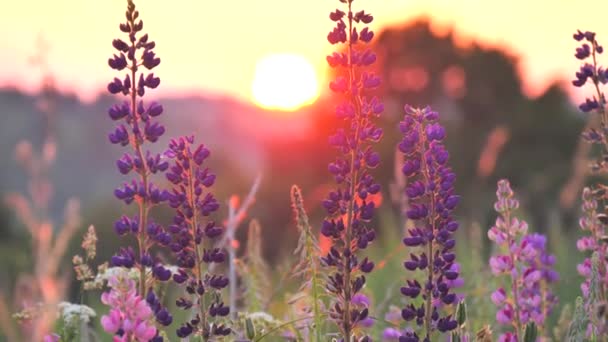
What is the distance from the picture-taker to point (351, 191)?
377cm

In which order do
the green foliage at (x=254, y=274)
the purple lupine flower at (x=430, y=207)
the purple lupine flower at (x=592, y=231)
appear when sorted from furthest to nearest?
the green foliage at (x=254, y=274) < the purple lupine flower at (x=592, y=231) < the purple lupine flower at (x=430, y=207)

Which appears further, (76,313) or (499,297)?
(499,297)

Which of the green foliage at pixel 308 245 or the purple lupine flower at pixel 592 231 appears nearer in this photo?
the green foliage at pixel 308 245

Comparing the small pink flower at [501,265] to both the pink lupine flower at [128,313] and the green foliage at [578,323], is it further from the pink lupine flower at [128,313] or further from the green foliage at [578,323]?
the pink lupine flower at [128,313]

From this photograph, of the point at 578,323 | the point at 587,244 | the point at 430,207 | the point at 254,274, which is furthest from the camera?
the point at 254,274

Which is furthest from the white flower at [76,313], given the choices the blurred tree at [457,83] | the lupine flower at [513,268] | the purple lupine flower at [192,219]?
the blurred tree at [457,83]

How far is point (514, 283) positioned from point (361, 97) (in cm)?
109

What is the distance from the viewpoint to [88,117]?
A: 136m

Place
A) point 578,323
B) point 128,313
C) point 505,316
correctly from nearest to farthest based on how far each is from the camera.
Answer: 1. point 128,313
2. point 578,323
3. point 505,316

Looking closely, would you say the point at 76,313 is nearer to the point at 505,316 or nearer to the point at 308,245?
the point at 308,245

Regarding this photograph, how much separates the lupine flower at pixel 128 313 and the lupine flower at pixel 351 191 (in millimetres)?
734

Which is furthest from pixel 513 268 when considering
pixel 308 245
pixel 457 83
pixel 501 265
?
pixel 457 83

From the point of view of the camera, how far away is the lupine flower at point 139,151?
141 inches

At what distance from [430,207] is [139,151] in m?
1.13
